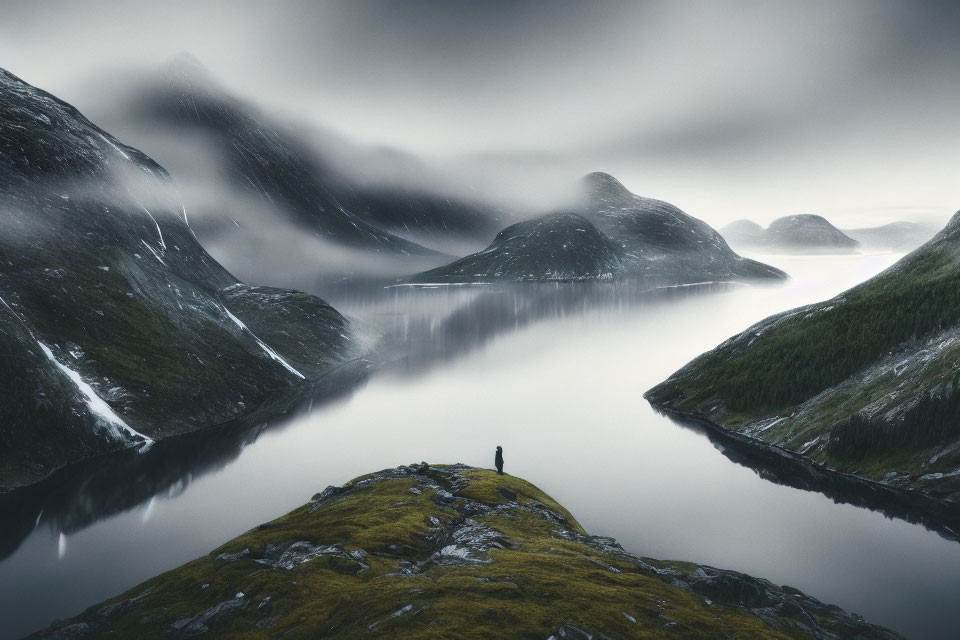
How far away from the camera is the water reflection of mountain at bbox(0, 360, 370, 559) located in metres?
79.8

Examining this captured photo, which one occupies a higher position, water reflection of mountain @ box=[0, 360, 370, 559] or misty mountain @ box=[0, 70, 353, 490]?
misty mountain @ box=[0, 70, 353, 490]

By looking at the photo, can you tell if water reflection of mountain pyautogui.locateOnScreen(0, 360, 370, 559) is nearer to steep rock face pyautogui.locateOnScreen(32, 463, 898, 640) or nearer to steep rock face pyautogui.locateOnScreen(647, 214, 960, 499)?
steep rock face pyautogui.locateOnScreen(32, 463, 898, 640)

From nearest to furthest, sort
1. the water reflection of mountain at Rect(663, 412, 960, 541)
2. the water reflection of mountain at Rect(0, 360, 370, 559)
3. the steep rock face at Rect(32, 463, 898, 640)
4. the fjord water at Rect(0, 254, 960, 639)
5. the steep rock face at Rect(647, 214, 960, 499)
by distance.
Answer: the steep rock face at Rect(32, 463, 898, 640)
the fjord water at Rect(0, 254, 960, 639)
the water reflection of mountain at Rect(663, 412, 960, 541)
the water reflection of mountain at Rect(0, 360, 370, 559)
the steep rock face at Rect(647, 214, 960, 499)

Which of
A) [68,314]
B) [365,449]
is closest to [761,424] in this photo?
[365,449]

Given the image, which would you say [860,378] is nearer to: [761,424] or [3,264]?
[761,424]

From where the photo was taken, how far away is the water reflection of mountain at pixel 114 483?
262 feet

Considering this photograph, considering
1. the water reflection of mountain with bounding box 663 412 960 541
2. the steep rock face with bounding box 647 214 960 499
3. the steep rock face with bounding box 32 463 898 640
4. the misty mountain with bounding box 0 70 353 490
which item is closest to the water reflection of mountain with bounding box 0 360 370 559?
the misty mountain with bounding box 0 70 353 490

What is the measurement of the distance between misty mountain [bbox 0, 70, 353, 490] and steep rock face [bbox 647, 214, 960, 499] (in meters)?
123

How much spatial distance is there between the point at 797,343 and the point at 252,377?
148 metres

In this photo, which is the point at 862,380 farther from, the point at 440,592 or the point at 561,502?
the point at 440,592

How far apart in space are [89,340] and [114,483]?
184 feet

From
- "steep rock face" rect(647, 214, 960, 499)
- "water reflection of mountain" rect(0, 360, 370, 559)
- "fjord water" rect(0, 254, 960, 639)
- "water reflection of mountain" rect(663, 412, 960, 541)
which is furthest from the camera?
"steep rock face" rect(647, 214, 960, 499)

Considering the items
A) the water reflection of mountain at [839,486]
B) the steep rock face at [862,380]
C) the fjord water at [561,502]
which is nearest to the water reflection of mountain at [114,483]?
the fjord water at [561,502]

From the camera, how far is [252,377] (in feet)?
562
